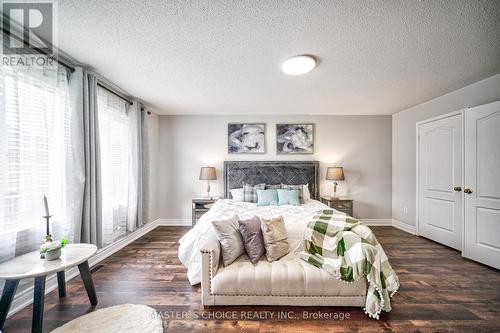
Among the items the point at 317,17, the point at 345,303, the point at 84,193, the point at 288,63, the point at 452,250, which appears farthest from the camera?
the point at 452,250

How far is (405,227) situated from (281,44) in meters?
4.32

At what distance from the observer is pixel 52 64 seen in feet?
6.63

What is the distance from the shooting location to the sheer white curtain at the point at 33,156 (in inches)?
64.1

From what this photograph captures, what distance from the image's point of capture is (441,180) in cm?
317

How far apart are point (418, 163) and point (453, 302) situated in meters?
2.54

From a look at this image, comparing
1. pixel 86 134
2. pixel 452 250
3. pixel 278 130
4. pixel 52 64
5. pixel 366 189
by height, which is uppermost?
pixel 52 64

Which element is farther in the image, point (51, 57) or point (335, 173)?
point (335, 173)

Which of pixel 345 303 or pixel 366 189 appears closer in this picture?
pixel 345 303

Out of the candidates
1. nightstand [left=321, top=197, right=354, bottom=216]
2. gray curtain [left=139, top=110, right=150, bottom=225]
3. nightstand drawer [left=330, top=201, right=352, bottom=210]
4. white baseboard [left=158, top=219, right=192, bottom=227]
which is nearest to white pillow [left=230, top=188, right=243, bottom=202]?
white baseboard [left=158, top=219, right=192, bottom=227]

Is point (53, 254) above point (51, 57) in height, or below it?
below

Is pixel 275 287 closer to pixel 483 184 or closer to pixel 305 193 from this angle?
pixel 305 193

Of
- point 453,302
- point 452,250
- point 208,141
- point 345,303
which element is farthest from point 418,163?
point 208,141

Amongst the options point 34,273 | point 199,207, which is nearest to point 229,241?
point 34,273

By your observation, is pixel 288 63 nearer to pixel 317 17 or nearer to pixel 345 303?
pixel 317 17
